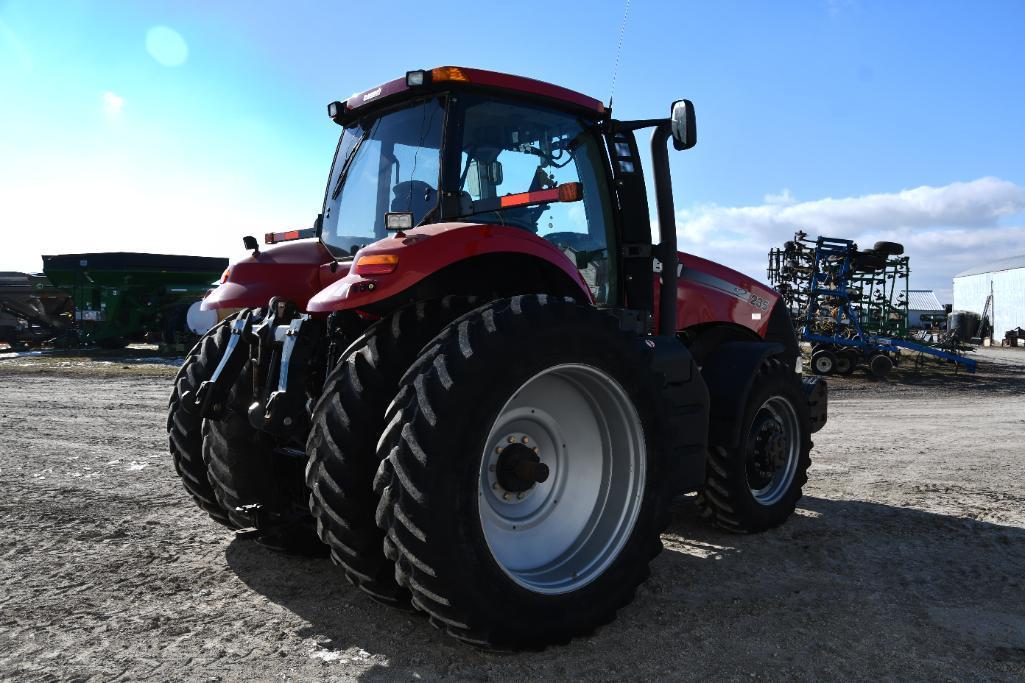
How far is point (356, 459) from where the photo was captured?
268cm

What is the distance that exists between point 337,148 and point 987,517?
4668mm

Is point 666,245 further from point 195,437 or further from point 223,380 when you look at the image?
point 195,437

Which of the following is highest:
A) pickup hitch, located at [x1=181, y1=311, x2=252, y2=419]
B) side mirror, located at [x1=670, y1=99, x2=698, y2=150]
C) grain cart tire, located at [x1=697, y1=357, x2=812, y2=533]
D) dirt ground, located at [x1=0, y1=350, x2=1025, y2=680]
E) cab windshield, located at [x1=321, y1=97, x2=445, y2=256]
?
side mirror, located at [x1=670, y1=99, x2=698, y2=150]

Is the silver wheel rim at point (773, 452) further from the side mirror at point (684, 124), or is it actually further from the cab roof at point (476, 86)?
the cab roof at point (476, 86)

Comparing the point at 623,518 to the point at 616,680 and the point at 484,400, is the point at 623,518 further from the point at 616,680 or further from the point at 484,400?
the point at 484,400

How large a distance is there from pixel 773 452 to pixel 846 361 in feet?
47.3

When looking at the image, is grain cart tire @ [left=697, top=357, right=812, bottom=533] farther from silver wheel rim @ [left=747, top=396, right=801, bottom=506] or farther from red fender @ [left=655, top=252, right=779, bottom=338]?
red fender @ [left=655, top=252, right=779, bottom=338]

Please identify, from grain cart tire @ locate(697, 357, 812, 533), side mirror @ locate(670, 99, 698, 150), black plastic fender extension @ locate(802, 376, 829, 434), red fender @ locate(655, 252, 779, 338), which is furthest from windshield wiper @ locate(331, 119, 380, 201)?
black plastic fender extension @ locate(802, 376, 829, 434)

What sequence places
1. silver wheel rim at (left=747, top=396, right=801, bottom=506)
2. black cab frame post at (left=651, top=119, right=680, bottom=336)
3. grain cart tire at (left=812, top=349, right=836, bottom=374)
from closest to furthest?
1. black cab frame post at (left=651, top=119, right=680, bottom=336)
2. silver wheel rim at (left=747, top=396, right=801, bottom=506)
3. grain cart tire at (left=812, top=349, right=836, bottom=374)

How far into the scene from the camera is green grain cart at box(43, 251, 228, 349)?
19.4 m

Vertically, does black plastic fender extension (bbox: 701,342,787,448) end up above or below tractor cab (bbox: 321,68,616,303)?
below

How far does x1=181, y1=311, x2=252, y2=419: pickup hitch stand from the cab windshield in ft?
2.41

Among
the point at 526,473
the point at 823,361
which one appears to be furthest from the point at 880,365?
the point at 526,473

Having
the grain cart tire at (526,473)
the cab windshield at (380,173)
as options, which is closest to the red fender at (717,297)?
the grain cart tire at (526,473)
